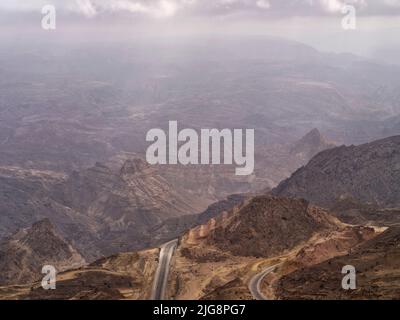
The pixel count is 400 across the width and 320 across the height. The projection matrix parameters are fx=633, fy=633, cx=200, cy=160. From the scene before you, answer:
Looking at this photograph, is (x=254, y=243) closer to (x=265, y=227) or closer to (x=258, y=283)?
(x=265, y=227)

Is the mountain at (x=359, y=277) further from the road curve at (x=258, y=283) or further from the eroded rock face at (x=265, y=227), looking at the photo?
the eroded rock face at (x=265, y=227)

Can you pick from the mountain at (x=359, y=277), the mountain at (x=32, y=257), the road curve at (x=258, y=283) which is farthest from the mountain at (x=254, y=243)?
the mountain at (x=32, y=257)

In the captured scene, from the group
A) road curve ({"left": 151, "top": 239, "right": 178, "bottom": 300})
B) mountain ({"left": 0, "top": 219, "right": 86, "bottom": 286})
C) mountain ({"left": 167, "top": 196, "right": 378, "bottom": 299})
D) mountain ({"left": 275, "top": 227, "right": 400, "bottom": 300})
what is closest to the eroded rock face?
mountain ({"left": 167, "top": 196, "right": 378, "bottom": 299})

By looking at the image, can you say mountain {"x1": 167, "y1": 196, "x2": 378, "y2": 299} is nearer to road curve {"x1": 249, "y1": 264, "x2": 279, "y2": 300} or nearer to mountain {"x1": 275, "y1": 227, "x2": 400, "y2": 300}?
road curve {"x1": 249, "y1": 264, "x2": 279, "y2": 300}
